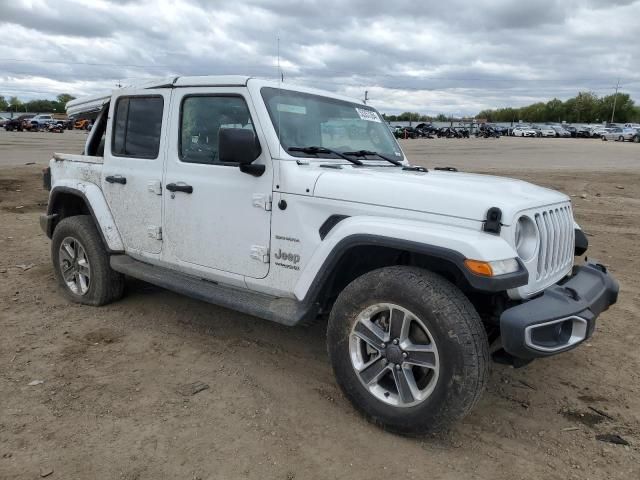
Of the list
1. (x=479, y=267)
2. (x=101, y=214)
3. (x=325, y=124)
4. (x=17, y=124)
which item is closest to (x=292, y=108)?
(x=325, y=124)

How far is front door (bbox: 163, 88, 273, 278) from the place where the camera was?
3569 millimetres

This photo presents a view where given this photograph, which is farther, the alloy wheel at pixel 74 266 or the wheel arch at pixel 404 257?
the alloy wheel at pixel 74 266

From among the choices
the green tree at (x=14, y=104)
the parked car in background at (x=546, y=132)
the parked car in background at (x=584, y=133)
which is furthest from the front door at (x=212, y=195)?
the green tree at (x=14, y=104)

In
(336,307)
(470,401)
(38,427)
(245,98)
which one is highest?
(245,98)

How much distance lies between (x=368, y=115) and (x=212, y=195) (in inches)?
61.2

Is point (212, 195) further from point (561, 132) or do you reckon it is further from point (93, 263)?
point (561, 132)

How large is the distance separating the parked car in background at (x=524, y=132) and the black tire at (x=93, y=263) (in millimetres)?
73518

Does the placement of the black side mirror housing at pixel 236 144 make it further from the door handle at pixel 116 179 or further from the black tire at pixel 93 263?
the black tire at pixel 93 263

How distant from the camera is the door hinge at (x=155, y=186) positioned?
13.7ft

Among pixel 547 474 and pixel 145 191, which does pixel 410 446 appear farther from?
pixel 145 191

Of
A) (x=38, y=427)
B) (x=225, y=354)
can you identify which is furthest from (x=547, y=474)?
(x=38, y=427)

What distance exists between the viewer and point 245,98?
3.70 m

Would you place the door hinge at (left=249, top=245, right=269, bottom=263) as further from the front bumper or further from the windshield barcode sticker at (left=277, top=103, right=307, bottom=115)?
the front bumper

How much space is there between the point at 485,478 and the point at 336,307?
115 centimetres
